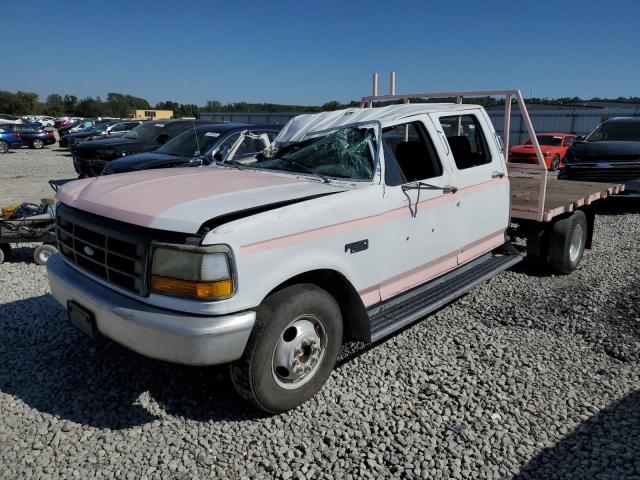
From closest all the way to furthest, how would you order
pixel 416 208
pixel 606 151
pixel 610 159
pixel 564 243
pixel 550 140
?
pixel 416 208
pixel 564 243
pixel 610 159
pixel 606 151
pixel 550 140

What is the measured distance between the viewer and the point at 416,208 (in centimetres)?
390

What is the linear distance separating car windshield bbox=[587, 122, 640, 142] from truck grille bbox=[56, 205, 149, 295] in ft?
38.4

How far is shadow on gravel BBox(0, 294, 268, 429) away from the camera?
3.30m

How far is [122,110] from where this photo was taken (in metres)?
91.4

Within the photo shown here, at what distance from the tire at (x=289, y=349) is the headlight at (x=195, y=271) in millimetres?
330

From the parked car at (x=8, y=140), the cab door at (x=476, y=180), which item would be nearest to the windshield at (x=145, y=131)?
the cab door at (x=476, y=180)

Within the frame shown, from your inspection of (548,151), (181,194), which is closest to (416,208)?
(181,194)

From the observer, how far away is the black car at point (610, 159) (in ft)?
34.1

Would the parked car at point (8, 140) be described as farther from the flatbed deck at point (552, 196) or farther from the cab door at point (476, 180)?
the cab door at point (476, 180)

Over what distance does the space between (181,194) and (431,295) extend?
217 centimetres

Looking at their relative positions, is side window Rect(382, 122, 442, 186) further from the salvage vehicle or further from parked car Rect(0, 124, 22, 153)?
parked car Rect(0, 124, 22, 153)

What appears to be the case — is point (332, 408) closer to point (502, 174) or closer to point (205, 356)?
point (205, 356)

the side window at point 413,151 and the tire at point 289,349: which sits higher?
the side window at point 413,151

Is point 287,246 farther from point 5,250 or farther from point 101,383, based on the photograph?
point 5,250
